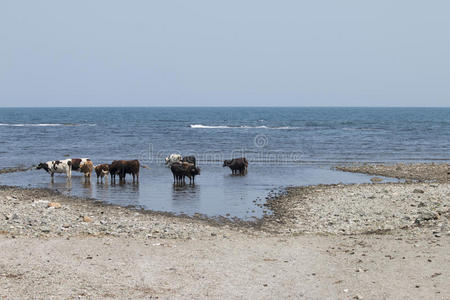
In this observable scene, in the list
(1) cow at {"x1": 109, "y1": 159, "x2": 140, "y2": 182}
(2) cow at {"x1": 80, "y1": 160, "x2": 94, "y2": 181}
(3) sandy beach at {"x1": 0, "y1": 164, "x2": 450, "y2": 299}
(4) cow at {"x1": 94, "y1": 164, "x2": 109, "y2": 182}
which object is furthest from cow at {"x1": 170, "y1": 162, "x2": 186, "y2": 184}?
(3) sandy beach at {"x1": 0, "y1": 164, "x2": 450, "y2": 299}

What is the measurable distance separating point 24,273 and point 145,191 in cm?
1115

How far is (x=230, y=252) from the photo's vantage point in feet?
34.4

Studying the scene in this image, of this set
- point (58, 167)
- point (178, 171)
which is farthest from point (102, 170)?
point (178, 171)

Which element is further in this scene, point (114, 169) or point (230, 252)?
point (114, 169)

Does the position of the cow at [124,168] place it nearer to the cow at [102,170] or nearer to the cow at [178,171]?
the cow at [102,170]

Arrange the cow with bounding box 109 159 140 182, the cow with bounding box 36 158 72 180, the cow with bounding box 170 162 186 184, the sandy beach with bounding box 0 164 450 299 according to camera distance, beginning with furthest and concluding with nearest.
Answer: the cow with bounding box 36 158 72 180 < the cow with bounding box 109 159 140 182 < the cow with bounding box 170 162 186 184 < the sandy beach with bounding box 0 164 450 299

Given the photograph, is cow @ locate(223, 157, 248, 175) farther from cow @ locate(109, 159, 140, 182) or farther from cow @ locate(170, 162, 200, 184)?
cow @ locate(109, 159, 140, 182)

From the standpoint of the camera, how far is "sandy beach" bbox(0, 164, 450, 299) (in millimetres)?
8320

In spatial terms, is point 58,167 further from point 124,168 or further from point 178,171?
point 178,171

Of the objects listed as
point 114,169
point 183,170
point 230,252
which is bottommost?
point 230,252

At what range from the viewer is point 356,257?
10.0 meters

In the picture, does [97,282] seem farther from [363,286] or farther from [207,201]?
[207,201]

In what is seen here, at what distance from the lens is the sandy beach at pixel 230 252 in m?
8.32

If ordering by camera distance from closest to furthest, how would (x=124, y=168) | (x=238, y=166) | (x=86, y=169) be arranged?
(x=124, y=168) → (x=86, y=169) → (x=238, y=166)
